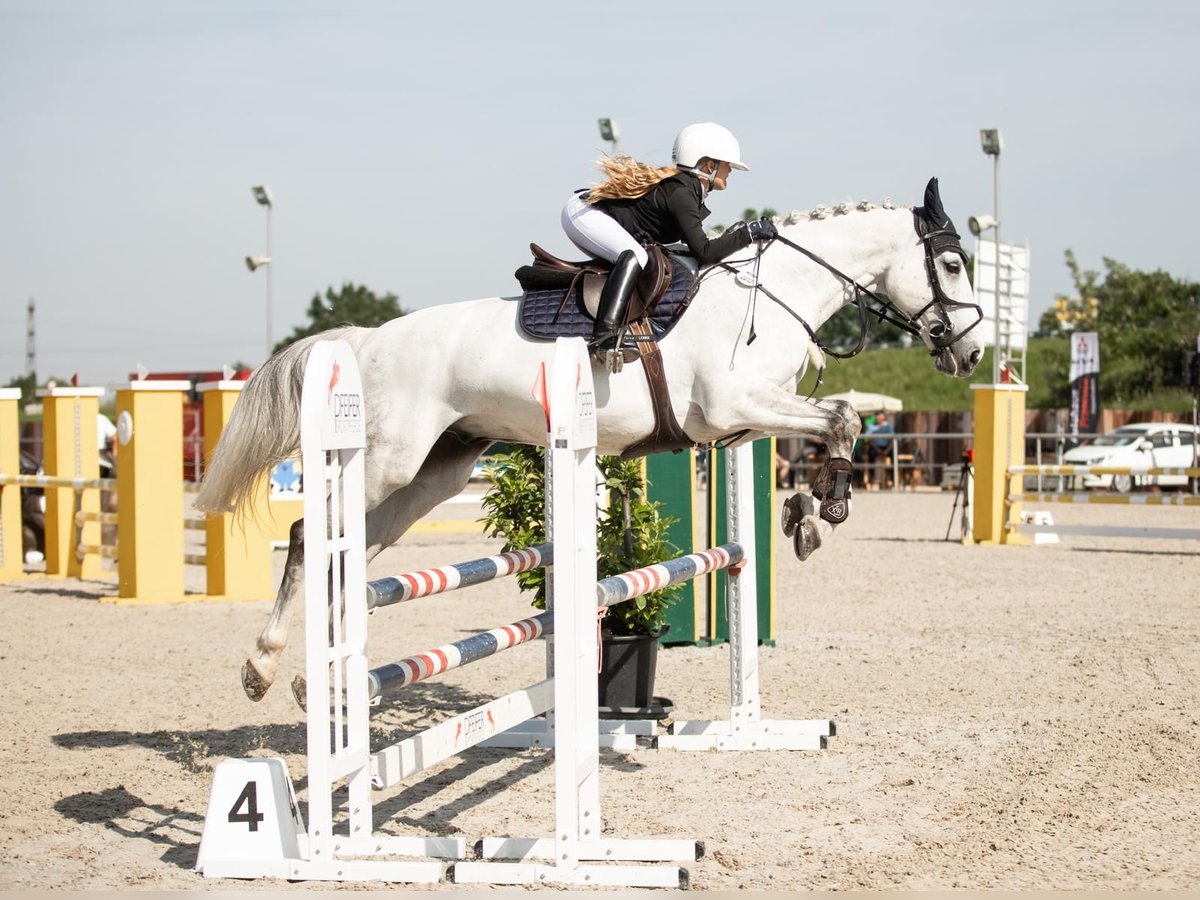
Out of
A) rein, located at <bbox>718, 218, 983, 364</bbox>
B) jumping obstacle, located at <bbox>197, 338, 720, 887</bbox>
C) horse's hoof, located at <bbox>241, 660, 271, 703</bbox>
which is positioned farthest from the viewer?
rein, located at <bbox>718, 218, 983, 364</bbox>

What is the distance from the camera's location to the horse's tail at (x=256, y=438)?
4762mm

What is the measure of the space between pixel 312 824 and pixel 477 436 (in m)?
1.79

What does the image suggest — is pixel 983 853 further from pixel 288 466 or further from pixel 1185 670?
pixel 288 466

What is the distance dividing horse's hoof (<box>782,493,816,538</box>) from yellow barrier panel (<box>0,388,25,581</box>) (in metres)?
8.85

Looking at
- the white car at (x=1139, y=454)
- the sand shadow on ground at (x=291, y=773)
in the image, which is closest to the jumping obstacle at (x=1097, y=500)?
the sand shadow on ground at (x=291, y=773)

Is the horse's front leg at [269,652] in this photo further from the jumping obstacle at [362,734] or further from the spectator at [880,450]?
the spectator at [880,450]

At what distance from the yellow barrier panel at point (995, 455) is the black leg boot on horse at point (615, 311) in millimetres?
9741

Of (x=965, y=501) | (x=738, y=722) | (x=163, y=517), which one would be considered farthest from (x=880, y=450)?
(x=738, y=722)

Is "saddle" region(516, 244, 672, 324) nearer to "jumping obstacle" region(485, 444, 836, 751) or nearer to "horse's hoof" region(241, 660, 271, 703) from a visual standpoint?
"jumping obstacle" region(485, 444, 836, 751)

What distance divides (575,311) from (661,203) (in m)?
0.48

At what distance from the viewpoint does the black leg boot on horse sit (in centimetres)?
443

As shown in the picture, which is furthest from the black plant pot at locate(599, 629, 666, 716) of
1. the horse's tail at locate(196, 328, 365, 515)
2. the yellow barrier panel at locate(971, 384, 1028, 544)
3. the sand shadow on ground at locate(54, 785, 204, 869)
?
the yellow barrier panel at locate(971, 384, 1028, 544)

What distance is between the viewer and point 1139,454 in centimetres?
2302

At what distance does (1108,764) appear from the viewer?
4.57 m
